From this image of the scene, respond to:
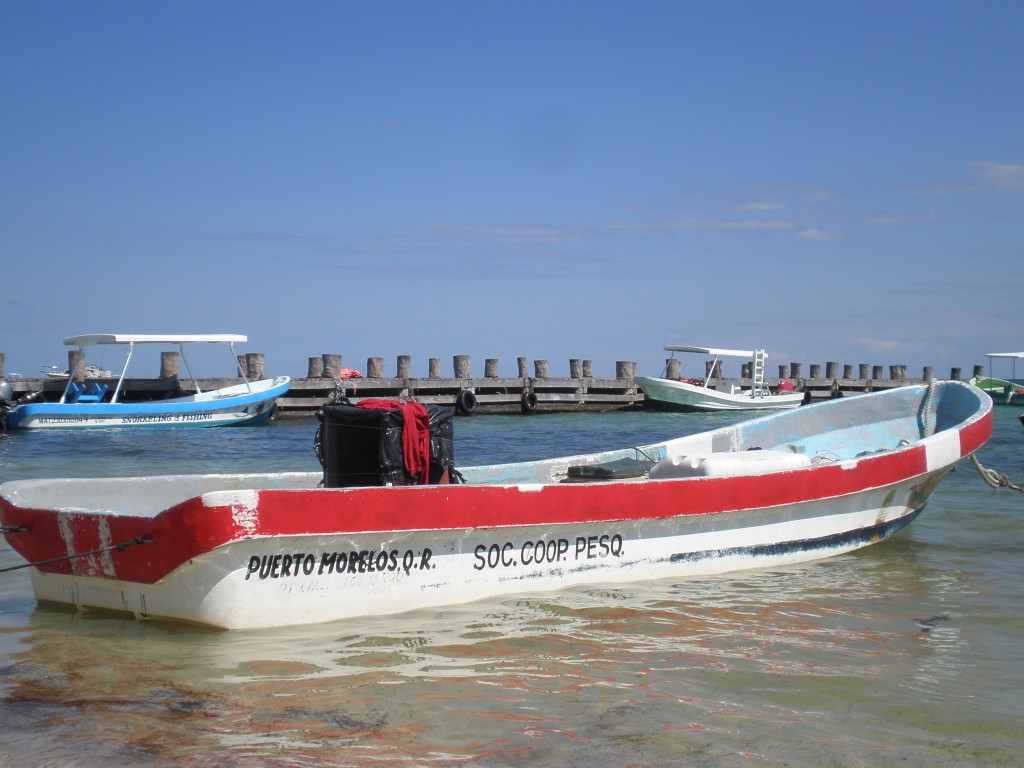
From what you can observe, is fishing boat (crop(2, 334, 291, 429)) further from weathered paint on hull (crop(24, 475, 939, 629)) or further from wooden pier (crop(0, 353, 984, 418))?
weathered paint on hull (crop(24, 475, 939, 629))

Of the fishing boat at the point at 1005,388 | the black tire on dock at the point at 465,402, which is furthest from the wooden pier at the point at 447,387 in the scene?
the fishing boat at the point at 1005,388

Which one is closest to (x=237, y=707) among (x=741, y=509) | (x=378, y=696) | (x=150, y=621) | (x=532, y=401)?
(x=378, y=696)

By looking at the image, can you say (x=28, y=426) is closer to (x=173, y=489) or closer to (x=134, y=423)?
(x=134, y=423)

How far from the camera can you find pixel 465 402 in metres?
31.4

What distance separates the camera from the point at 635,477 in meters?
8.37

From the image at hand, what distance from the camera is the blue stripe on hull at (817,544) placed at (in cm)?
738

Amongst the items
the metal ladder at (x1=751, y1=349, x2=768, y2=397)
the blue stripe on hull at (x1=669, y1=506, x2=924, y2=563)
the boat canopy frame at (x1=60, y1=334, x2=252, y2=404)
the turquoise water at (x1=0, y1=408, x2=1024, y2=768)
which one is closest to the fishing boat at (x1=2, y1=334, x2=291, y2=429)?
the boat canopy frame at (x1=60, y1=334, x2=252, y2=404)

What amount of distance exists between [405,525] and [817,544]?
13.6 feet

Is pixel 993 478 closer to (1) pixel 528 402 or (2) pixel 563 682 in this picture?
(2) pixel 563 682

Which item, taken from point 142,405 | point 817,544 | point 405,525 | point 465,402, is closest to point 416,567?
point 405,525

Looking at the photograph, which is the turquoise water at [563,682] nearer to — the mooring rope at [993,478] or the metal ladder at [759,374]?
the mooring rope at [993,478]

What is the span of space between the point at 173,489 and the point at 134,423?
1975 centimetres

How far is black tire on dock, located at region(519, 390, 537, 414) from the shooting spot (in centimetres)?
3334

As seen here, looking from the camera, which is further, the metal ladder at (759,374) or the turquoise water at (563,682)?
the metal ladder at (759,374)
